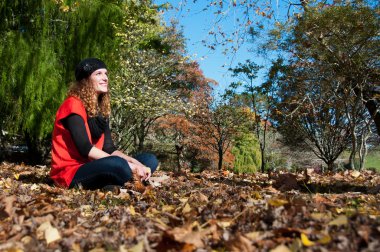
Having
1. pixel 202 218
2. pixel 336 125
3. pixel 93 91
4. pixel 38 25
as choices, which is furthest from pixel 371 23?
pixel 336 125

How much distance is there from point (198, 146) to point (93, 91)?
18352mm

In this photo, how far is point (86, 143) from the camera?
3.84 metres

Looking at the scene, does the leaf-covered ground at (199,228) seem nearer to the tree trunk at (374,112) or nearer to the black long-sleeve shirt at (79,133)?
the black long-sleeve shirt at (79,133)

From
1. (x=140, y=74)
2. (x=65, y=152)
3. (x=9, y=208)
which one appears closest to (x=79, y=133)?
(x=65, y=152)

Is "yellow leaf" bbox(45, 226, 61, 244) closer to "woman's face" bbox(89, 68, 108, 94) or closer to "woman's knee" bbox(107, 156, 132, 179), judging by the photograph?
"woman's knee" bbox(107, 156, 132, 179)

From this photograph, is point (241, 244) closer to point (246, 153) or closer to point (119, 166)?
point (119, 166)

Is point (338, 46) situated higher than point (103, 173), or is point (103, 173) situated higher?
point (338, 46)

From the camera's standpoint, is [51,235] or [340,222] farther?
[51,235]

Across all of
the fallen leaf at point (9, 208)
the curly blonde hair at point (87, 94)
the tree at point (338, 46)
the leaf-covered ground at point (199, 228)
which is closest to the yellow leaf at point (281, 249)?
the leaf-covered ground at point (199, 228)

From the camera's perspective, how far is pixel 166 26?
20766 millimetres

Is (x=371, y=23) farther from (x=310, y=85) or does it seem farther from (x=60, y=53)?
(x=60, y=53)

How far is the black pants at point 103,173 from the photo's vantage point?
3.79 meters

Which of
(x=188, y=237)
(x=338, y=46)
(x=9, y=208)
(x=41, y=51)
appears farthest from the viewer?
(x=338, y=46)

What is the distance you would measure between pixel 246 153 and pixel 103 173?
2079cm
